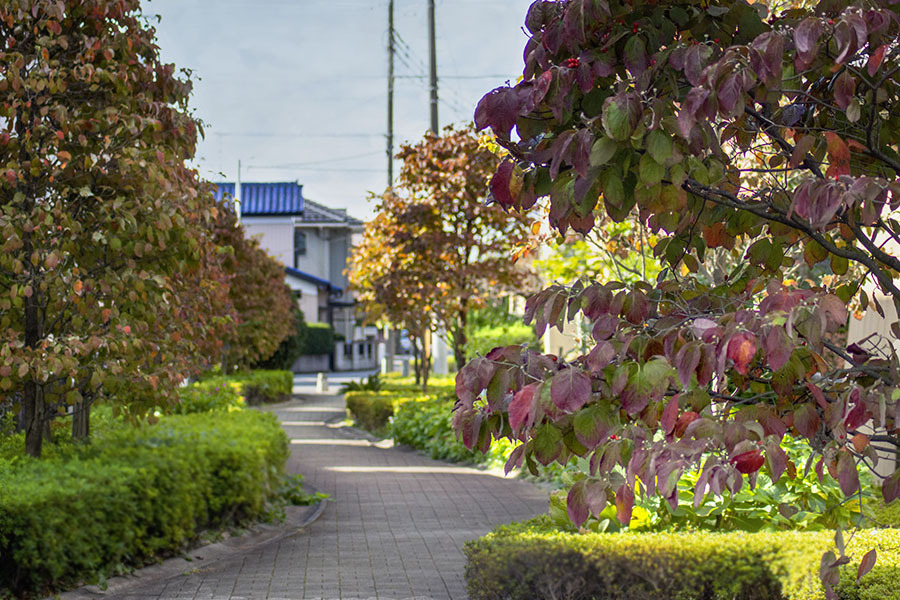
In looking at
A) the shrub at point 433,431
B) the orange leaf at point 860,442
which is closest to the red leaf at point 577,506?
the orange leaf at point 860,442

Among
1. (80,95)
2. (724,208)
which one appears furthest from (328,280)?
(724,208)

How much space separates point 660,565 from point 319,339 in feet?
151

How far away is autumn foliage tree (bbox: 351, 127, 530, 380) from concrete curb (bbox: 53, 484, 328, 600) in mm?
7635

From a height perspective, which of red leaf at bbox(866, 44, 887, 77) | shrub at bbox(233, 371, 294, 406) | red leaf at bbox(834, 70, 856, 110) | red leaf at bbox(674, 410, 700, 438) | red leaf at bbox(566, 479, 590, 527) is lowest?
shrub at bbox(233, 371, 294, 406)

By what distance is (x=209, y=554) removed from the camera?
7.84 m

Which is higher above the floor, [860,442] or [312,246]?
[312,246]

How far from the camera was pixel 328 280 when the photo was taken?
54.6 metres

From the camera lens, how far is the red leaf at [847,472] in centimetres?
223

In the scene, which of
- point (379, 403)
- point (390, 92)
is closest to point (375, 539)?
point (379, 403)

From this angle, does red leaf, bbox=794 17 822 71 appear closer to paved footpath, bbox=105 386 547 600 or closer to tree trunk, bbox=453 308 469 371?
paved footpath, bbox=105 386 547 600

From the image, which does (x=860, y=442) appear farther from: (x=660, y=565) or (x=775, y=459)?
(x=660, y=565)

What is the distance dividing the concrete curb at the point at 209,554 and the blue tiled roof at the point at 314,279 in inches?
1483

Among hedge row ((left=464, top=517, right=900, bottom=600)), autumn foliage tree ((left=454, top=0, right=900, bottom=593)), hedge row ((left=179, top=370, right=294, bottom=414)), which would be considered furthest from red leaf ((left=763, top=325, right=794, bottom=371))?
hedge row ((left=179, top=370, right=294, bottom=414))

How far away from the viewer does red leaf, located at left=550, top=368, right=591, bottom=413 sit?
2.20 m
